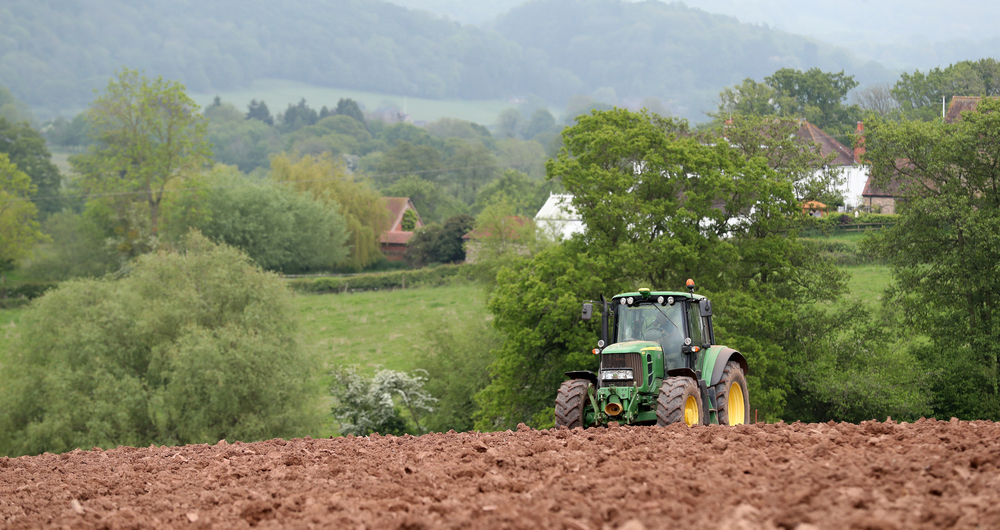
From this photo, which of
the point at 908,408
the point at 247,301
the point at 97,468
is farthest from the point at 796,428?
the point at 247,301

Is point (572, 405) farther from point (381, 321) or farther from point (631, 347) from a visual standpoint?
point (381, 321)

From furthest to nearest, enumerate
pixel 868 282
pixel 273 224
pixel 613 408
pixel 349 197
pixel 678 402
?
pixel 349 197 → pixel 273 224 → pixel 868 282 → pixel 613 408 → pixel 678 402

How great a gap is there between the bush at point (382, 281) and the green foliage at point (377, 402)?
895 inches

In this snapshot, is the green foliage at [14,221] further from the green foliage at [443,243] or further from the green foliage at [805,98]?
the green foliage at [805,98]

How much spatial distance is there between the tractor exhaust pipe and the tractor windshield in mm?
1426

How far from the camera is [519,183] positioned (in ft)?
265

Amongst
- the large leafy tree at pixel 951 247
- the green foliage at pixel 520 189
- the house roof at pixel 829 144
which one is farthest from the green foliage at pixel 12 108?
the large leafy tree at pixel 951 247

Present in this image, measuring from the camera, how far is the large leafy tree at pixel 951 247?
16.7 m

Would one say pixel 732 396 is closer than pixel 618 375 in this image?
No

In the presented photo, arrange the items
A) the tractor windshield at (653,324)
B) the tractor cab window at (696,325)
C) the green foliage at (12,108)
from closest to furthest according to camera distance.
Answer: the tractor windshield at (653,324) < the tractor cab window at (696,325) < the green foliage at (12,108)

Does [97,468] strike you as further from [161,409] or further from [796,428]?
[161,409]

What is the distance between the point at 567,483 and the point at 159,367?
18.3 metres

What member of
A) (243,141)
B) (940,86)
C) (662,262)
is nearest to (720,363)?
(662,262)

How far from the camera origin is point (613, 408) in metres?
9.06
